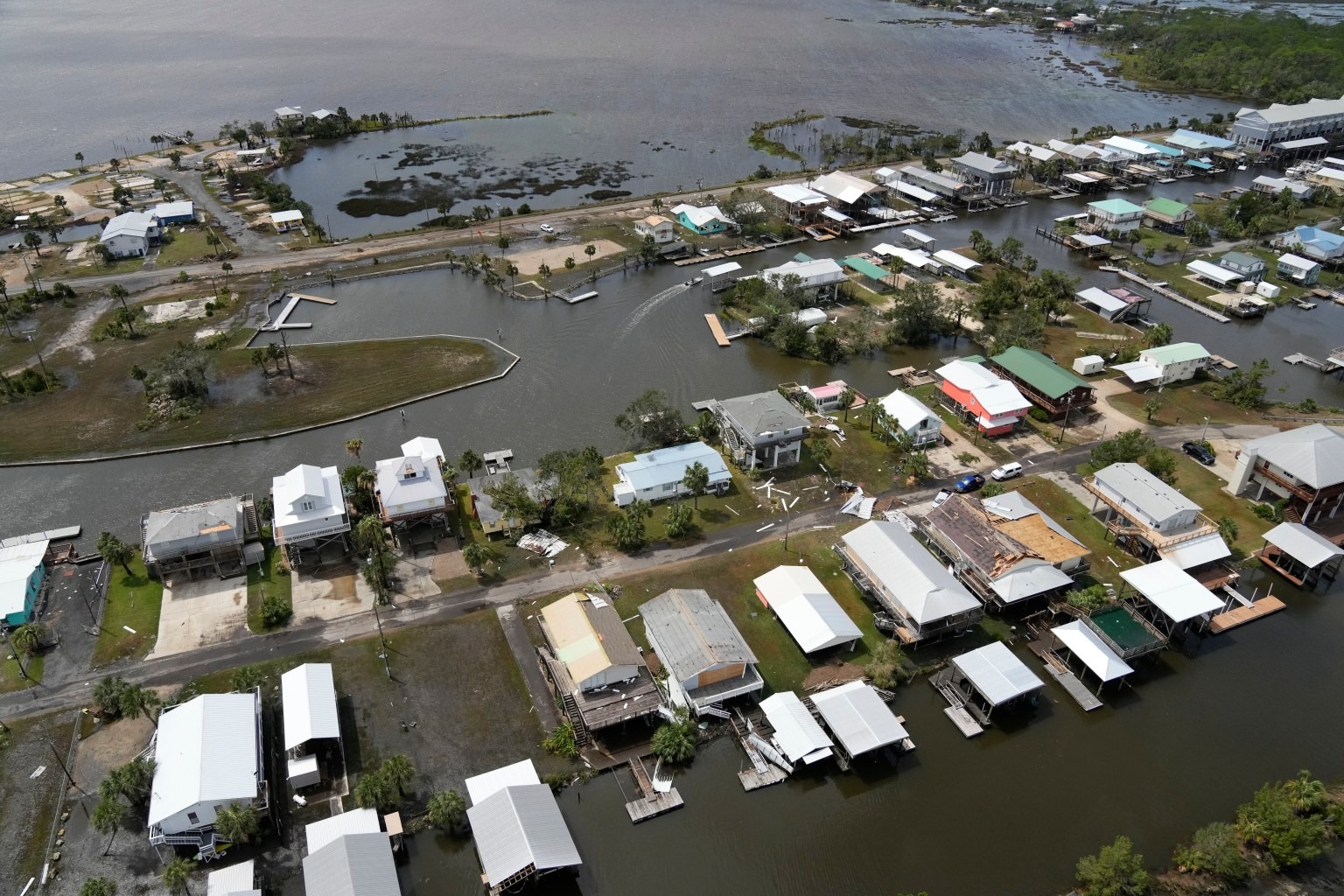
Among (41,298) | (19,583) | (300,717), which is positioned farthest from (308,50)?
(300,717)

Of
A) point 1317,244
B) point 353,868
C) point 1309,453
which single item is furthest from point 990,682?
point 1317,244

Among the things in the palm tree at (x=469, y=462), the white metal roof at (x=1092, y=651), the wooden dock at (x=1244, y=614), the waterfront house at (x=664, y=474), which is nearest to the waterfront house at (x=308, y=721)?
the palm tree at (x=469, y=462)

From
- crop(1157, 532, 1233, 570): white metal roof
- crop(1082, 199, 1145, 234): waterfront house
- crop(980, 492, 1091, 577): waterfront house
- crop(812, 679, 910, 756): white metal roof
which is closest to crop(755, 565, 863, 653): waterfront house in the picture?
crop(812, 679, 910, 756): white metal roof

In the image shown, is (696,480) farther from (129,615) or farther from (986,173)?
(986,173)

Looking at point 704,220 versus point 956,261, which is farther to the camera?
point 704,220

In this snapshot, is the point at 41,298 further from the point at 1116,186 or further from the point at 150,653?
the point at 1116,186

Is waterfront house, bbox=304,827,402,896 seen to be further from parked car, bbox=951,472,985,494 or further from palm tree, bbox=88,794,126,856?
parked car, bbox=951,472,985,494
